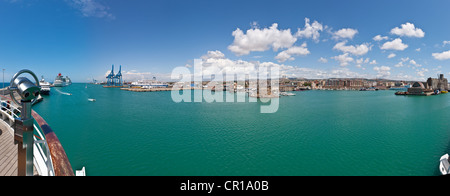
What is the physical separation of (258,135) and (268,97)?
113 feet

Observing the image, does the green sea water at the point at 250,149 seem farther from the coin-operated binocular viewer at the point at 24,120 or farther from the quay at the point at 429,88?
the quay at the point at 429,88

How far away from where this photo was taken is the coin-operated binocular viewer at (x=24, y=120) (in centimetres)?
210

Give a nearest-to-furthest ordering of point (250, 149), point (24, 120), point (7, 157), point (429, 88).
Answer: point (24, 120)
point (7, 157)
point (250, 149)
point (429, 88)

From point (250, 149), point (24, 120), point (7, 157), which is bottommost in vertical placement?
point (250, 149)

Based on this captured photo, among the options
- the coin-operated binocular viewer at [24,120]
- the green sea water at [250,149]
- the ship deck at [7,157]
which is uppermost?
the coin-operated binocular viewer at [24,120]

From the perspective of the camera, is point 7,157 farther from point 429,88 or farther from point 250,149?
point 429,88

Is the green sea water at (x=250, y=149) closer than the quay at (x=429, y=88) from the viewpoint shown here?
Yes

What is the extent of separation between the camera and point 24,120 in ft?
7.14

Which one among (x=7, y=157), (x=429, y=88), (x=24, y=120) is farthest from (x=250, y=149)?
(x=429, y=88)

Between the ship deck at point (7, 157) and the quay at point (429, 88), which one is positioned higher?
the quay at point (429, 88)

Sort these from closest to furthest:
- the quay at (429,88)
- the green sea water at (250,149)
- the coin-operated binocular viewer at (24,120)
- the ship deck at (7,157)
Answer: the coin-operated binocular viewer at (24,120)
the ship deck at (7,157)
the green sea water at (250,149)
the quay at (429,88)

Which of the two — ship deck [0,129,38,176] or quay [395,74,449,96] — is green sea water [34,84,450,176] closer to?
ship deck [0,129,38,176]

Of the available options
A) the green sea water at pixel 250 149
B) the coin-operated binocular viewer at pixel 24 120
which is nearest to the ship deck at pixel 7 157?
the coin-operated binocular viewer at pixel 24 120

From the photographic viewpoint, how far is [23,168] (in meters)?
2.29
